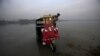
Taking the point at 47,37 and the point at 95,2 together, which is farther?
the point at 95,2

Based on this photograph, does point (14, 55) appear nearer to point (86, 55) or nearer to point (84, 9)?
point (86, 55)

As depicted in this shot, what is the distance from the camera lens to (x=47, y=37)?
3.23m

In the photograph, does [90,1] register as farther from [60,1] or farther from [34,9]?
[34,9]

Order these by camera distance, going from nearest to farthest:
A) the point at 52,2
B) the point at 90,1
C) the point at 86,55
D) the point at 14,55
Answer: the point at 86,55, the point at 14,55, the point at 52,2, the point at 90,1

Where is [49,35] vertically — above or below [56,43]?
above

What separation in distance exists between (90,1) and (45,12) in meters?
1.76

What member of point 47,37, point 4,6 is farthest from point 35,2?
point 47,37

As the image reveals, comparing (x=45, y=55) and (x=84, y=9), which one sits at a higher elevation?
(x=84, y=9)

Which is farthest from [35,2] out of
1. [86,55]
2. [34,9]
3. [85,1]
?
[86,55]

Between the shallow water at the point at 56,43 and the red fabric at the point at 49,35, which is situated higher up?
the red fabric at the point at 49,35

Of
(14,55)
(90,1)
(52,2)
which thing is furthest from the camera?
(90,1)

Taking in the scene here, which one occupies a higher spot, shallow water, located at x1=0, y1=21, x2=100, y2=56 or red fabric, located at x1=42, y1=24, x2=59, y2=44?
red fabric, located at x1=42, y1=24, x2=59, y2=44

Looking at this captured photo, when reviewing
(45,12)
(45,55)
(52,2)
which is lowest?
(45,55)

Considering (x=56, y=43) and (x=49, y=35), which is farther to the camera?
(x=56, y=43)
